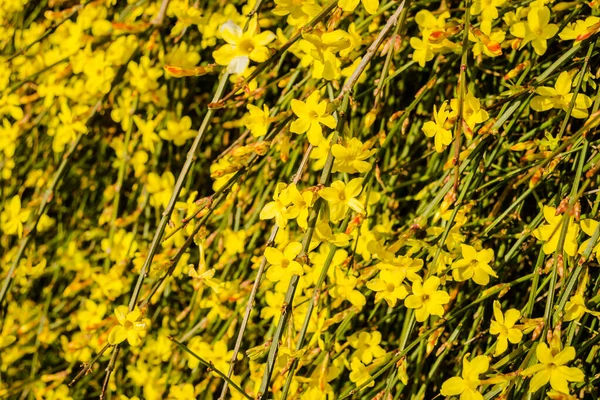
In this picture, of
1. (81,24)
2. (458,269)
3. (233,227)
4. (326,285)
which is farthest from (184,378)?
(81,24)

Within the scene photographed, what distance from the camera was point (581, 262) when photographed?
956 millimetres

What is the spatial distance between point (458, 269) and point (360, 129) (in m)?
0.48

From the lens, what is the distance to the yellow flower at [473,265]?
98cm

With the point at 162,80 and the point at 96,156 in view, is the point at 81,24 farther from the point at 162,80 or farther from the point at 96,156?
the point at 96,156

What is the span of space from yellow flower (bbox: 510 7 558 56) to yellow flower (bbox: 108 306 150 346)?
805 millimetres

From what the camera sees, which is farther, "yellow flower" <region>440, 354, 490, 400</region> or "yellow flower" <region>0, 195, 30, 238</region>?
"yellow flower" <region>0, 195, 30, 238</region>

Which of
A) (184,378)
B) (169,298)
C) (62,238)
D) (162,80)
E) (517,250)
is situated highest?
(162,80)

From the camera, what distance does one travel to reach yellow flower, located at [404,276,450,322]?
3.13ft

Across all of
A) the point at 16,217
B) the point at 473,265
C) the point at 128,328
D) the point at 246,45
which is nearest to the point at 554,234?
the point at 473,265

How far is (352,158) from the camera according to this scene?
952mm

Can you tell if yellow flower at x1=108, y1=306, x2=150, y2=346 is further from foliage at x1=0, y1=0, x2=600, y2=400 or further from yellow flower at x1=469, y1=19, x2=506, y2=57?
yellow flower at x1=469, y1=19, x2=506, y2=57

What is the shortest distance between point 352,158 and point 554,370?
43 centimetres

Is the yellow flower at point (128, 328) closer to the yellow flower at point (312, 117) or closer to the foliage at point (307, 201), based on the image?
the foliage at point (307, 201)

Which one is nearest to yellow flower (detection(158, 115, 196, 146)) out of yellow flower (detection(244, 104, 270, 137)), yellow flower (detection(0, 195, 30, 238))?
yellow flower (detection(0, 195, 30, 238))
